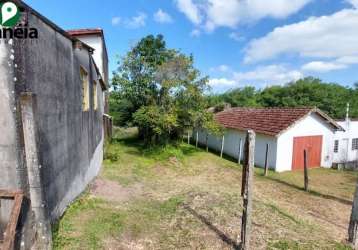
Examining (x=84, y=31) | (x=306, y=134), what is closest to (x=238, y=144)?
(x=306, y=134)

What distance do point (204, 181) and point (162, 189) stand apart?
2542 millimetres

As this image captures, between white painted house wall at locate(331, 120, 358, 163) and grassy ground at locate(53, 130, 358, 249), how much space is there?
6452mm

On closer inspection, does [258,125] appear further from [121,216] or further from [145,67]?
[121,216]

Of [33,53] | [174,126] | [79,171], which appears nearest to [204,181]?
[174,126]

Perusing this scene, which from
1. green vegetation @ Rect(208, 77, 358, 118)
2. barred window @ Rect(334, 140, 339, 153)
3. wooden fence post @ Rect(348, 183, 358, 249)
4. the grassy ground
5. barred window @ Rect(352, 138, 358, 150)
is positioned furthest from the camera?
green vegetation @ Rect(208, 77, 358, 118)

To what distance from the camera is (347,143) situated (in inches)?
685

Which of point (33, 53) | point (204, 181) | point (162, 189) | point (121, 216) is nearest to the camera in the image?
point (33, 53)

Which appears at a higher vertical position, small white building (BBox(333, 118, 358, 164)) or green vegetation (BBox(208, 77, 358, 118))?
green vegetation (BBox(208, 77, 358, 118))

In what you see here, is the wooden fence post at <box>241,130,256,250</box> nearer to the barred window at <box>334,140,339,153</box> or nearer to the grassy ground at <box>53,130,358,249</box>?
the grassy ground at <box>53,130,358,249</box>

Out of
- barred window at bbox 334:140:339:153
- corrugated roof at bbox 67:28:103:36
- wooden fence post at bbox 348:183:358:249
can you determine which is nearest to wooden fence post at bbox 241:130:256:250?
wooden fence post at bbox 348:183:358:249

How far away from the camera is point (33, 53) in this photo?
3729mm

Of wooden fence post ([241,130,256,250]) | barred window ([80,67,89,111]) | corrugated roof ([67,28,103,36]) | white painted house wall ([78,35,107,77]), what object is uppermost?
corrugated roof ([67,28,103,36])

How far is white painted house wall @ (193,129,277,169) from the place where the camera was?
14078 millimetres

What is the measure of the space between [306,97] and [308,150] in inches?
766
